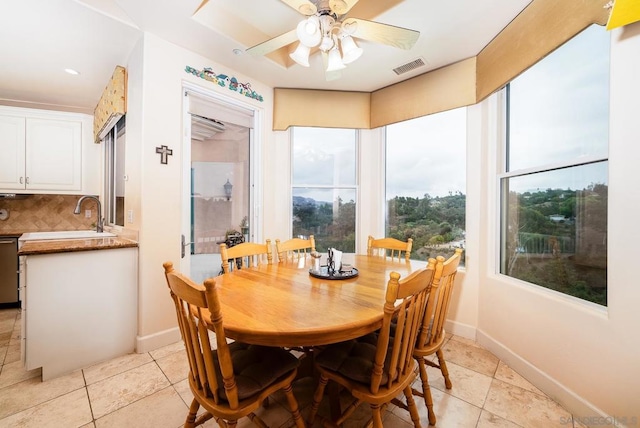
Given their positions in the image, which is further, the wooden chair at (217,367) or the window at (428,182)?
the window at (428,182)

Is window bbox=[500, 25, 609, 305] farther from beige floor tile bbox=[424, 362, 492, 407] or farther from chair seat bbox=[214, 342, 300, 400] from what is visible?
chair seat bbox=[214, 342, 300, 400]

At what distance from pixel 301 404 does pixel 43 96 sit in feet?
14.8

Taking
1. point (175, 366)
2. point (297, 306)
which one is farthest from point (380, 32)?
point (175, 366)

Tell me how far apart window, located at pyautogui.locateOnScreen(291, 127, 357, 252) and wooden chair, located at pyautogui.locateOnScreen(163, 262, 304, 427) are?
7.07ft

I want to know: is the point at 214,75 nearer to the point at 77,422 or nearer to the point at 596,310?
the point at 77,422

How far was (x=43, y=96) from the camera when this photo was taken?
3.18 metres

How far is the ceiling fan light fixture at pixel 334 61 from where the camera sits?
1.73 m

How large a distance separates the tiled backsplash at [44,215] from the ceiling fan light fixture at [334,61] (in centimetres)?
402

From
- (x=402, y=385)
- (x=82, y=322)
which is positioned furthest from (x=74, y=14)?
(x=402, y=385)

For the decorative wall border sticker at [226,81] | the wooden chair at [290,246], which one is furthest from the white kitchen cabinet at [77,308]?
the decorative wall border sticker at [226,81]

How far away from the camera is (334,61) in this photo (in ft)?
5.78

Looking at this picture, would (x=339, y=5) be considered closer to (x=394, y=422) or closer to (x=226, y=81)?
(x=226, y=81)

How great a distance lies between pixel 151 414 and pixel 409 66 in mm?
3409

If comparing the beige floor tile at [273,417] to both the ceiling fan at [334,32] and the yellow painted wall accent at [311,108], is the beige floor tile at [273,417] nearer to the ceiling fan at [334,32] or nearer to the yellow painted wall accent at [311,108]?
the ceiling fan at [334,32]
